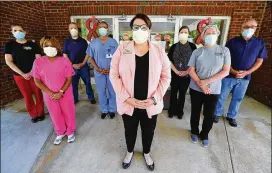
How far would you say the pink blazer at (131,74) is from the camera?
1451 mm

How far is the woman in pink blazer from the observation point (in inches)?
57.2

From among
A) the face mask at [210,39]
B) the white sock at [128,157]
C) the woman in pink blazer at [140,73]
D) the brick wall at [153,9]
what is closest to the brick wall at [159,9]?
the brick wall at [153,9]

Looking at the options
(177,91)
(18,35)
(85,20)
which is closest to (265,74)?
(177,91)

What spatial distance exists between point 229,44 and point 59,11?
4.12m

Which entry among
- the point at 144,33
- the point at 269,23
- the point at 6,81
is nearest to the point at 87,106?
the point at 6,81

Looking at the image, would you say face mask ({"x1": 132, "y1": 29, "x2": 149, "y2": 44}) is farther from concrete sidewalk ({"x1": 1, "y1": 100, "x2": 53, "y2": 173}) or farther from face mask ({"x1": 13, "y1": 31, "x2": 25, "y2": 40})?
face mask ({"x1": 13, "y1": 31, "x2": 25, "y2": 40})

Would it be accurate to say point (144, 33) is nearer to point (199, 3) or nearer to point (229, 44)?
point (229, 44)

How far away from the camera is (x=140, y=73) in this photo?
147cm

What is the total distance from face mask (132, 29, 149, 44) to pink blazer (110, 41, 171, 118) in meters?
0.06

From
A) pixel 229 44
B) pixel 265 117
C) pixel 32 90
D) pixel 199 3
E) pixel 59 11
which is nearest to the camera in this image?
pixel 229 44

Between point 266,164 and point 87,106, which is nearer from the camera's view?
point 266,164

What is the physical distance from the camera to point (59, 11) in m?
4.13

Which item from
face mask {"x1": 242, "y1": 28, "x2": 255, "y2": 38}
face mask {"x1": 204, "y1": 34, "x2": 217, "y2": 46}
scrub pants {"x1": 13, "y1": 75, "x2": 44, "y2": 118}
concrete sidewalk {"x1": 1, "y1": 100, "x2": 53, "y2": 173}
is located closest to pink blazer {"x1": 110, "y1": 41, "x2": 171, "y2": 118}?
face mask {"x1": 204, "y1": 34, "x2": 217, "y2": 46}

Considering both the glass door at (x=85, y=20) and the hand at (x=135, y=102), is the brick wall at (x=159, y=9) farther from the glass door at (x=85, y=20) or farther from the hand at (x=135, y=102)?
the hand at (x=135, y=102)
